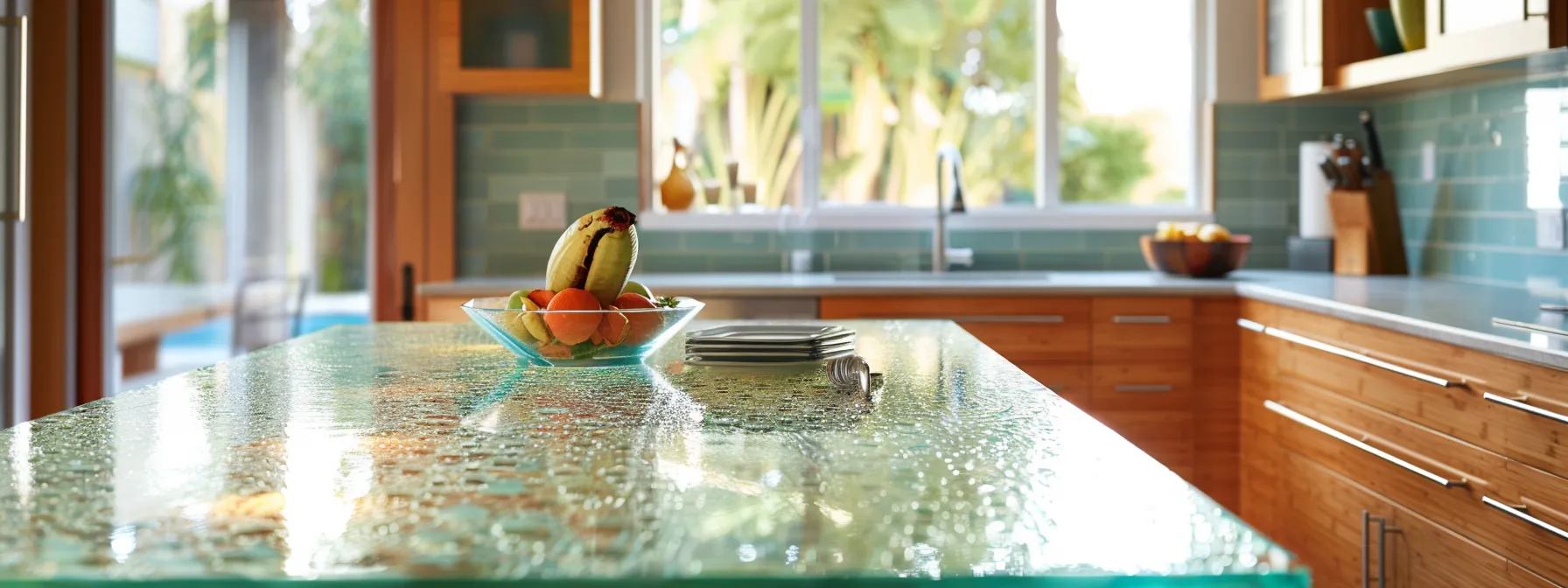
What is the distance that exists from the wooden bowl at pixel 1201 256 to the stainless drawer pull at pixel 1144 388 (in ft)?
1.21

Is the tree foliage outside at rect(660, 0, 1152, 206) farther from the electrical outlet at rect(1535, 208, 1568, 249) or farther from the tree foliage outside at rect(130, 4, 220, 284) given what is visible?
the tree foliage outside at rect(130, 4, 220, 284)

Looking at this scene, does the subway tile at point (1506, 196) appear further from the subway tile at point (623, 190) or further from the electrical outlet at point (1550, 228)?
the subway tile at point (623, 190)

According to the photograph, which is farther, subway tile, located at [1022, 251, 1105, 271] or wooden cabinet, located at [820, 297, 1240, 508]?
subway tile, located at [1022, 251, 1105, 271]

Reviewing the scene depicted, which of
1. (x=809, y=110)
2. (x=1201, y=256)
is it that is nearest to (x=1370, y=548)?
(x=1201, y=256)

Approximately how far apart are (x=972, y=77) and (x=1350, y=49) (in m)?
1.18

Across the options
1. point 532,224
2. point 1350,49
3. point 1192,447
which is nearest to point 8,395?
point 532,224

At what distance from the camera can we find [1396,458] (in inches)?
97.8

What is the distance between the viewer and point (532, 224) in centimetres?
419

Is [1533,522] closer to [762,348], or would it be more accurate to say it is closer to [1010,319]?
[762,348]

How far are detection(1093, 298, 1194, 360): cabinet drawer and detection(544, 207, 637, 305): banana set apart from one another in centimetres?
211

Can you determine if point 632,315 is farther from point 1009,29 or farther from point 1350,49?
point 1009,29

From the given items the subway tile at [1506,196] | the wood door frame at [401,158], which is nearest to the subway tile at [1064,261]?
the subway tile at [1506,196]

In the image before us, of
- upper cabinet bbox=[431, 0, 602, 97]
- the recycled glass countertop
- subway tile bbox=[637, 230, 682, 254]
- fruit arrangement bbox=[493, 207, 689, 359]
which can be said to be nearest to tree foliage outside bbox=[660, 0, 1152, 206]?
subway tile bbox=[637, 230, 682, 254]

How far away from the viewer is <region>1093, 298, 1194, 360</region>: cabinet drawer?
3.53m
